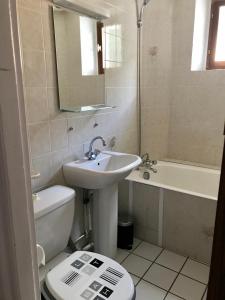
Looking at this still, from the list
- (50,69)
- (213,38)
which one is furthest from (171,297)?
(213,38)

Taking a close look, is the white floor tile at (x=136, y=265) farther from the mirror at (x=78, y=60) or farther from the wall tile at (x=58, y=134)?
the mirror at (x=78, y=60)

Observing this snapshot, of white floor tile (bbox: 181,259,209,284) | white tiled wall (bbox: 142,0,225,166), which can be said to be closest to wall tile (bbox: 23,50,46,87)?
white tiled wall (bbox: 142,0,225,166)

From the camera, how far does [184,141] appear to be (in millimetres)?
2729

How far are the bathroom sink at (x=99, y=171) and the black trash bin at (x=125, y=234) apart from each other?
1.77ft

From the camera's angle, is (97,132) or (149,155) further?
(149,155)

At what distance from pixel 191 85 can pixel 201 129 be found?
472mm

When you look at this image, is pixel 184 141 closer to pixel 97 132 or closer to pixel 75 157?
pixel 97 132

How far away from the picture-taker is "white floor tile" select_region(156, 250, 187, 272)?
197 cm

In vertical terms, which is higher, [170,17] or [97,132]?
[170,17]

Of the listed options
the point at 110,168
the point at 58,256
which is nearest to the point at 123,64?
the point at 110,168

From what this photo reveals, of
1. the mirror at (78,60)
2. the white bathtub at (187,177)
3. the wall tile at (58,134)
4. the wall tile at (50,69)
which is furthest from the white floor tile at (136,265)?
the wall tile at (50,69)

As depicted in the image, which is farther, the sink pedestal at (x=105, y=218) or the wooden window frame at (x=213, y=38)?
the wooden window frame at (x=213, y=38)

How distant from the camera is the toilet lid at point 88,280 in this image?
3.89 feet

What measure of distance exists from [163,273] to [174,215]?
460 millimetres
